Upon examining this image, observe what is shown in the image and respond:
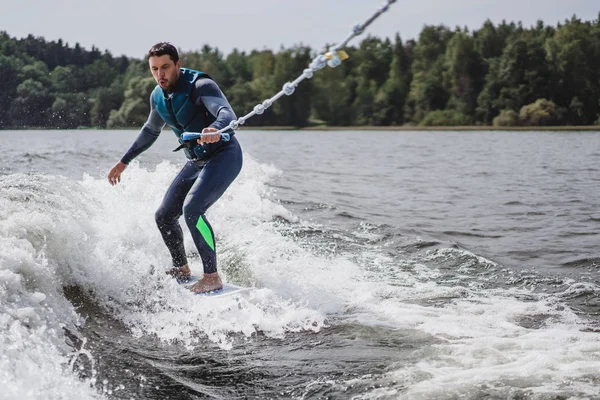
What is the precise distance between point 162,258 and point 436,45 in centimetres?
10873

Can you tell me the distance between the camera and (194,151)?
253 inches

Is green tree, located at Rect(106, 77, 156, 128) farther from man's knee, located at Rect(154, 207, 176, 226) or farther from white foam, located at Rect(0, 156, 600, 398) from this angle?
man's knee, located at Rect(154, 207, 176, 226)

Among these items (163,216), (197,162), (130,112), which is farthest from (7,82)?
(197,162)

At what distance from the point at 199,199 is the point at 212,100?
2.90ft

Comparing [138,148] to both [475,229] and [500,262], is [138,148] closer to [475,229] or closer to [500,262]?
[500,262]

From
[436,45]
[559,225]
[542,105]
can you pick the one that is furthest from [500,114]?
[559,225]

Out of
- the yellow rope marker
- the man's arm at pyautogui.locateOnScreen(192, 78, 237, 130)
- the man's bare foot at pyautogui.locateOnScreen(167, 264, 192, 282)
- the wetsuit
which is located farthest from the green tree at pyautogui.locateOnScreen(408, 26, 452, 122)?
the yellow rope marker

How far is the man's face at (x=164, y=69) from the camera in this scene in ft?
19.9

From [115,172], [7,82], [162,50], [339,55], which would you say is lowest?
[115,172]

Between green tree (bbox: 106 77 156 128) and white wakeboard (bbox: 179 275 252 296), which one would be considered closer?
white wakeboard (bbox: 179 275 252 296)

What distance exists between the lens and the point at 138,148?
275 inches

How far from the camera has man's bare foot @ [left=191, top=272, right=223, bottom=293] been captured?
249 inches

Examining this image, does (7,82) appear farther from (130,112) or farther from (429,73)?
(429,73)

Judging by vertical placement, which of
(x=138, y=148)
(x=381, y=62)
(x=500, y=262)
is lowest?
(x=500, y=262)
